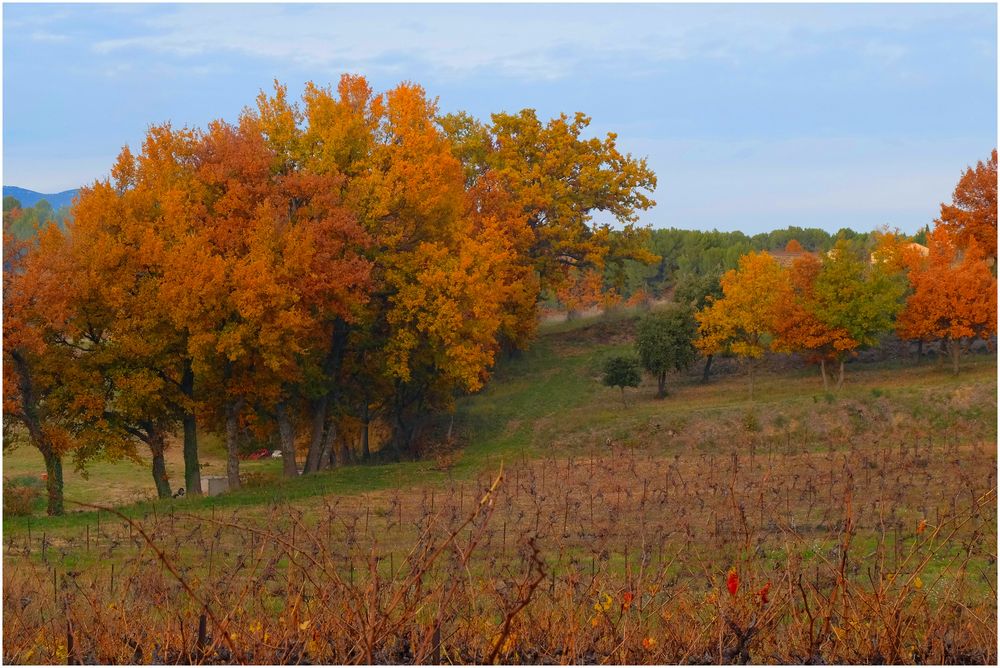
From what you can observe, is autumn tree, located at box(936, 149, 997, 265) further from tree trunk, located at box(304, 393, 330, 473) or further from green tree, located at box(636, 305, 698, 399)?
tree trunk, located at box(304, 393, 330, 473)

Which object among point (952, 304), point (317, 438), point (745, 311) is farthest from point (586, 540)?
point (952, 304)

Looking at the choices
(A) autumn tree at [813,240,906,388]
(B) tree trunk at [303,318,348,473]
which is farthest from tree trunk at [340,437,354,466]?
(A) autumn tree at [813,240,906,388]

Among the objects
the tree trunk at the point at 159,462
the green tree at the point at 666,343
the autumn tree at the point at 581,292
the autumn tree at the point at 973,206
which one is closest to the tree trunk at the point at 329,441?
the tree trunk at the point at 159,462

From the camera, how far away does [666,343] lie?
43094 millimetres

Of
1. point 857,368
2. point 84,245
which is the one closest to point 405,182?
point 84,245

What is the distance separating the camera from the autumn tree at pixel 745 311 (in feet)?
138

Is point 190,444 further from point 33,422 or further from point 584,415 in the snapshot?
point 584,415

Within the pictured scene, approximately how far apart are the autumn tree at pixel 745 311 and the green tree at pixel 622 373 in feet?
10.5

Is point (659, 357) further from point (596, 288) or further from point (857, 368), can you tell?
point (596, 288)

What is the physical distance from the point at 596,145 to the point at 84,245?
27567mm

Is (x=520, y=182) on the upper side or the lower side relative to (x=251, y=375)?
upper

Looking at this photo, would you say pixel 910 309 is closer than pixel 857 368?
Yes

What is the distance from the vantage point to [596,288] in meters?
61.4

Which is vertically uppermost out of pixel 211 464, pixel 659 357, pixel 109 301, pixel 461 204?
pixel 461 204
